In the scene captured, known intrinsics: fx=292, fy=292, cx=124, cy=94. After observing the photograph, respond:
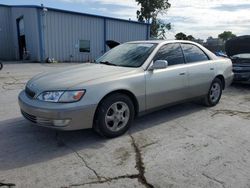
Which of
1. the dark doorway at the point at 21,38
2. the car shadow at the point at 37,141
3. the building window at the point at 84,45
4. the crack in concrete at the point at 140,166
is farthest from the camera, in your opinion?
the building window at the point at 84,45

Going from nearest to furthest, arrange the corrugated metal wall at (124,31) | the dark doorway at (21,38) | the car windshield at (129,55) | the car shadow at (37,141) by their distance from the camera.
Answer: the car shadow at (37,141)
the car windshield at (129,55)
the dark doorway at (21,38)
the corrugated metal wall at (124,31)

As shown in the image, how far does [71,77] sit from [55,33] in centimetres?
1818

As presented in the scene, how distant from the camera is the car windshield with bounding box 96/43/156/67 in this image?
5.18 meters

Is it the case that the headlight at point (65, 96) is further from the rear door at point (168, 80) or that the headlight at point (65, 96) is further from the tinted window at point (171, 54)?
the tinted window at point (171, 54)

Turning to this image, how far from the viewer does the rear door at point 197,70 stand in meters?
5.86

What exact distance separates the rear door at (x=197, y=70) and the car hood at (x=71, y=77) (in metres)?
1.56

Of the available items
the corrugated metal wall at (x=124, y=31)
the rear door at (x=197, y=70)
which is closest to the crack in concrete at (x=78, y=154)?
the rear door at (x=197, y=70)

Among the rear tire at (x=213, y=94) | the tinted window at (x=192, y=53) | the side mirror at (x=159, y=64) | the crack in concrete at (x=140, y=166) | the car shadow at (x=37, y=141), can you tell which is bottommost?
the crack in concrete at (x=140, y=166)

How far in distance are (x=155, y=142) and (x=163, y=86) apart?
1165 millimetres

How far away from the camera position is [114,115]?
15.0 feet

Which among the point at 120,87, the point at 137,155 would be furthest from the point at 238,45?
the point at 137,155

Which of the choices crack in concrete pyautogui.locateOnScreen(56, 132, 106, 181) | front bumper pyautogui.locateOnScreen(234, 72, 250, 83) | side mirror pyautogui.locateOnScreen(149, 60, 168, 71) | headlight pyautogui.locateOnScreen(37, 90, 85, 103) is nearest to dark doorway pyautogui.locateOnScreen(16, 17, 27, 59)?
front bumper pyautogui.locateOnScreen(234, 72, 250, 83)

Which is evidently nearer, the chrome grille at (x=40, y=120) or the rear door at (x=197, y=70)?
the chrome grille at (x=40, y=120)

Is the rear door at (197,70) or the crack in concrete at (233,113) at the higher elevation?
the rear door at (197,70)
